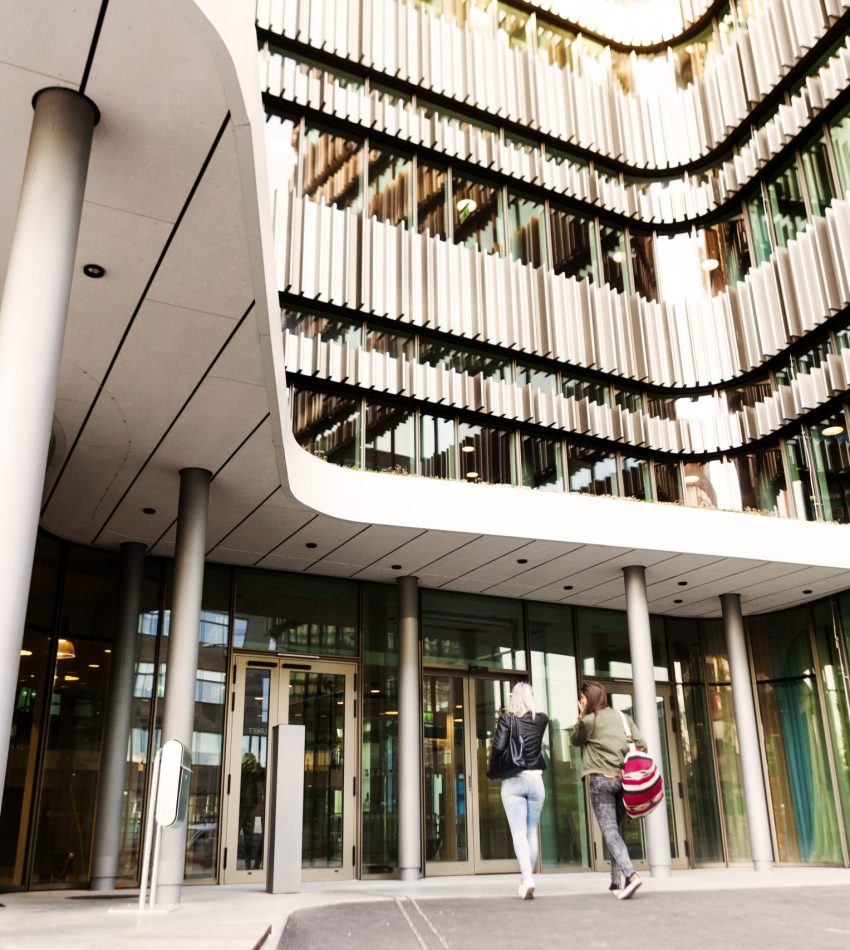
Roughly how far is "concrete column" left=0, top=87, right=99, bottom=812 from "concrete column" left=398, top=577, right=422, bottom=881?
29.2 feet

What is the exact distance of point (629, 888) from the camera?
7.82 m

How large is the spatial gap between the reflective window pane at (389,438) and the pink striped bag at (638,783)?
24.8 ft

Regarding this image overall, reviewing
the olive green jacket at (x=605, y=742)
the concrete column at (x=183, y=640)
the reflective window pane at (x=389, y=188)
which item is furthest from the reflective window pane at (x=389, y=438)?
the olive green jacket at (x=605, y=742)

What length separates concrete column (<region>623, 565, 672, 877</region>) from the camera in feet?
41.0

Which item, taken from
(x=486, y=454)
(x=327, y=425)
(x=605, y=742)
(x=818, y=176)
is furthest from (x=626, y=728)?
(x=818, y=176)

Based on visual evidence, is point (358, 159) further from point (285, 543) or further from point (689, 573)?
point (689, 573)

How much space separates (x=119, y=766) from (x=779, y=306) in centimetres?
1387

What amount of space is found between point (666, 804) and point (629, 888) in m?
7.71

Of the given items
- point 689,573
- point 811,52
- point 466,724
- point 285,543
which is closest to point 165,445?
point 285,543

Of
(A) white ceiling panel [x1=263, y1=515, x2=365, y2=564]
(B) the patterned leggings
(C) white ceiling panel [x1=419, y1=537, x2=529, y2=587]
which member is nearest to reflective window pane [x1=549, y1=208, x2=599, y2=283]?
(C) white ceiling panel [x1=419, y1=537, x2=529, y2=587]

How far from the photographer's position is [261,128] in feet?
17.2

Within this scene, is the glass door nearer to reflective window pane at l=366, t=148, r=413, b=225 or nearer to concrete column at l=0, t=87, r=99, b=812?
reflective window pane at l=366, t=148, r=413, b=225

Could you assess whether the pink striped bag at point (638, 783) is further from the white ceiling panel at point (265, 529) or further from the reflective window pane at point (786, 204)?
the reflective window pane at point (786, 204)

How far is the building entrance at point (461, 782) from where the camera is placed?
520 inches
